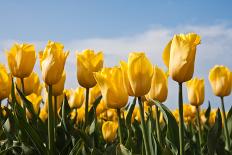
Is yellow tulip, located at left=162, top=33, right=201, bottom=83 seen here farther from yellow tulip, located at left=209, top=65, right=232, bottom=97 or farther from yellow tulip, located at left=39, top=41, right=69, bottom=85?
yellow tulip, located at left=209, top=65, right=232, bottom=97

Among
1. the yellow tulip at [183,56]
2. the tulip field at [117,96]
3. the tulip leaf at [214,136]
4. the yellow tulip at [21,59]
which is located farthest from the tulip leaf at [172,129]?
the yellow tulip at [21,59]

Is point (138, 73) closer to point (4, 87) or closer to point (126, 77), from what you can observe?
point (126, 77)

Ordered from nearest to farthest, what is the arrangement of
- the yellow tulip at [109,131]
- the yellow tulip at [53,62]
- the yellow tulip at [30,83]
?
the yellow tulip at [53,62] < the yellow tulip at [30,83] < the yellow tulip at [109,131]

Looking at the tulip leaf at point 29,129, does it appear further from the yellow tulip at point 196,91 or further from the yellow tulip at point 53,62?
the yellow tulip at point 196,91

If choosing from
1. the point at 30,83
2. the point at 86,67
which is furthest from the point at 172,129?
the point at 30,83

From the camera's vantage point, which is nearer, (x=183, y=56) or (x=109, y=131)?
(x=183, y=56)

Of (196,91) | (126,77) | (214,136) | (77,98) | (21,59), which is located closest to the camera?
(126,77)

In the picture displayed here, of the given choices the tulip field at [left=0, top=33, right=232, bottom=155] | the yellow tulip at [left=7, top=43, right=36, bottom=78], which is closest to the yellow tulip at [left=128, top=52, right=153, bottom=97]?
the tulip field at [left=0, top=33, right=232, bottom=155]
